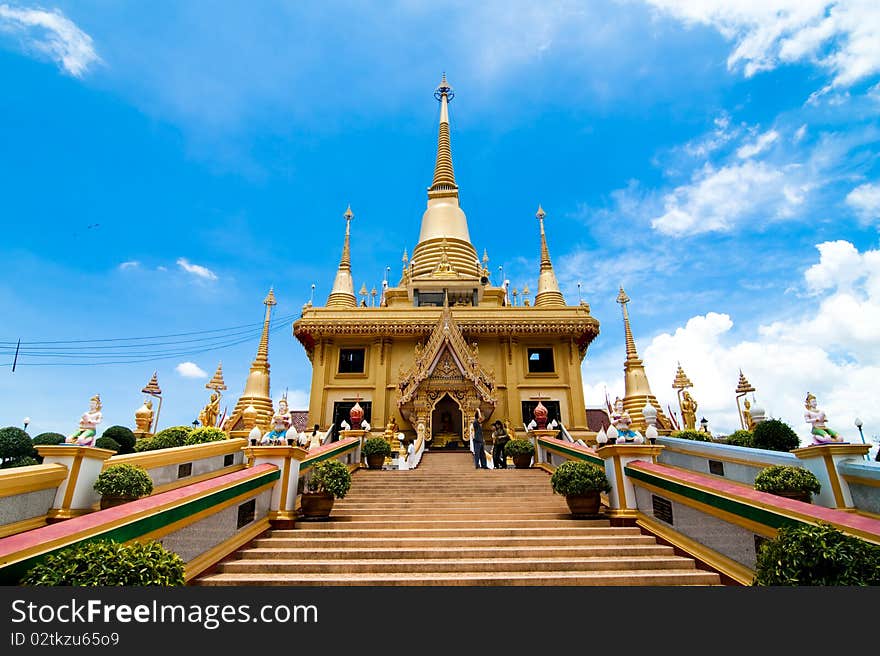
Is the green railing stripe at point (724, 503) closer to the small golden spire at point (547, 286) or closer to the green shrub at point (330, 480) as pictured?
the green shrub at point (330, 480)

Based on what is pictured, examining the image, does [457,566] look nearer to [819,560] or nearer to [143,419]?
[819,560]

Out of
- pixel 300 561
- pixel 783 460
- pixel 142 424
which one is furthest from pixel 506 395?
pixel 300 561

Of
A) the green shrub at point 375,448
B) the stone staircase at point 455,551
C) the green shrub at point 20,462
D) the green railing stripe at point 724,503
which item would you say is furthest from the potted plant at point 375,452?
the green railing stripe at point 724,503

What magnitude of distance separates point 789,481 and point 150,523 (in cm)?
916

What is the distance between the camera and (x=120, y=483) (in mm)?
8008

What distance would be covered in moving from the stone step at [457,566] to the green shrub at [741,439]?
8.53m

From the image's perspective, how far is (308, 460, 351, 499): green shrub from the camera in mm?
8906

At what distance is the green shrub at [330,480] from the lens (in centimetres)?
891

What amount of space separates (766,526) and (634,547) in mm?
2437

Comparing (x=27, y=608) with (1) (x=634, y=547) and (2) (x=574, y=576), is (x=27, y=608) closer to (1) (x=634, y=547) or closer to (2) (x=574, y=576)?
(2) (x=574, y=576)

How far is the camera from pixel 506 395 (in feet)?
74.4

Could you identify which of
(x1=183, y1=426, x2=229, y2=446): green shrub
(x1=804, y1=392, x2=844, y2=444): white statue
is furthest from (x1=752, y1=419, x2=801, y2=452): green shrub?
(x1=183, y1=426, x2=229, y2=446): green shrub

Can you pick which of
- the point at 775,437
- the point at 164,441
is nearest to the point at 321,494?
the point at 164,441

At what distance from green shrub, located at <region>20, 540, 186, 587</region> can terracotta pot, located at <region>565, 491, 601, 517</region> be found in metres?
6.95
